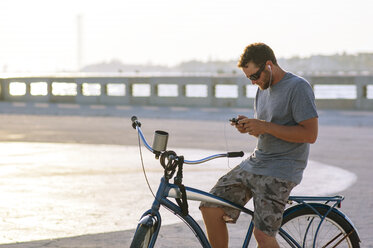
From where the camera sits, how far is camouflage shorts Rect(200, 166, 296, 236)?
4094 mm

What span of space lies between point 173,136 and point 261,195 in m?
12.1

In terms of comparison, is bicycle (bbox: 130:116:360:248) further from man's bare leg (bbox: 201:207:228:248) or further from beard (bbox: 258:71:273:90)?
beard (bbox: 258:71:273:90)

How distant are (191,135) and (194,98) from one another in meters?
12.3

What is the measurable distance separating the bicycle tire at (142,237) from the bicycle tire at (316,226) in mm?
944

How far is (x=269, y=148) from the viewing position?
4125 mm

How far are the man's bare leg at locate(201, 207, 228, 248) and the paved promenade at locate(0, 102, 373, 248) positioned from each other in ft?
1.58

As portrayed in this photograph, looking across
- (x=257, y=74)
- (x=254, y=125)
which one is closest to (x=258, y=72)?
(x=257, y=74)

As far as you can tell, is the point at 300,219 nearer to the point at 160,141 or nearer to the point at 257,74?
the point at 257,74

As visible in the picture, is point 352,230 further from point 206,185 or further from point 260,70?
point 206,185

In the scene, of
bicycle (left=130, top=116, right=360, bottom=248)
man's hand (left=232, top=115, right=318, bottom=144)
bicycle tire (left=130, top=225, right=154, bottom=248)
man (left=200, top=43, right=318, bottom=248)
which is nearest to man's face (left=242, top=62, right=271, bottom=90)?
man (left=200, top=43, right=318, bottom=248)

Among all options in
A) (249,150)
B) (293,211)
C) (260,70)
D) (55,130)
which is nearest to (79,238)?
(293,211)

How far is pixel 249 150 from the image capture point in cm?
1343

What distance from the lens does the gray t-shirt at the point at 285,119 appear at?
156 inches

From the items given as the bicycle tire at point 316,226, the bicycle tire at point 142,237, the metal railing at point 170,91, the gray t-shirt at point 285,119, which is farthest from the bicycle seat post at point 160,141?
the metal railing at point 170,91
